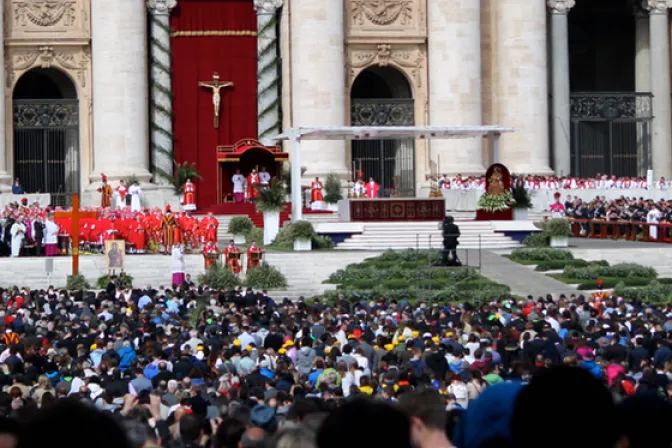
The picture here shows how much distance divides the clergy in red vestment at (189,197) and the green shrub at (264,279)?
14.1m

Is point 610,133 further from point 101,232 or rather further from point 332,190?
point 101,232

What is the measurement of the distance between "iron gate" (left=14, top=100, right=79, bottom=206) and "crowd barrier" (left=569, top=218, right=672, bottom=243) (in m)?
18.8

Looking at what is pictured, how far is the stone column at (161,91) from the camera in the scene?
2159 inches

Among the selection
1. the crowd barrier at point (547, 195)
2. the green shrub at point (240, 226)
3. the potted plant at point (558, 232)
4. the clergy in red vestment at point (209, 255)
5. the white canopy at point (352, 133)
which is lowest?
the clergy in red vestment at point (209, 255)

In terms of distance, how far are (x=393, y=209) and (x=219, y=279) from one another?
9857 millimetres

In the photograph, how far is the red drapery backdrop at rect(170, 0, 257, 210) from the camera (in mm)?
55344

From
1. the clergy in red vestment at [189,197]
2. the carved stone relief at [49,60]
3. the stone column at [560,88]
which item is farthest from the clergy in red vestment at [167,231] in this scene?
the stone column at [560,88]

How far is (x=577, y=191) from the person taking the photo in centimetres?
5406

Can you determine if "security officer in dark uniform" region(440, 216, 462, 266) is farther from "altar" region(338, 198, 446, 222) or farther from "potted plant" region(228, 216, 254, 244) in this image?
"potted plant" region(228, 216, 254, 244)

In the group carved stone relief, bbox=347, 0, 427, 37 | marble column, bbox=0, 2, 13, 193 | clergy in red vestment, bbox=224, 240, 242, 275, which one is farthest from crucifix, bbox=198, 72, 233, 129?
clergy in red vestment, bbox=224, 240, 242, 275

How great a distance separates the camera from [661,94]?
195ft

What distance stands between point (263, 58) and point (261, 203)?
12.6 metres

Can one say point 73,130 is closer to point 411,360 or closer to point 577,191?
point 577,191

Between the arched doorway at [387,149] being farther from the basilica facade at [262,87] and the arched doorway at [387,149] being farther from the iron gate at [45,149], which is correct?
the iron gate at [45,149]
